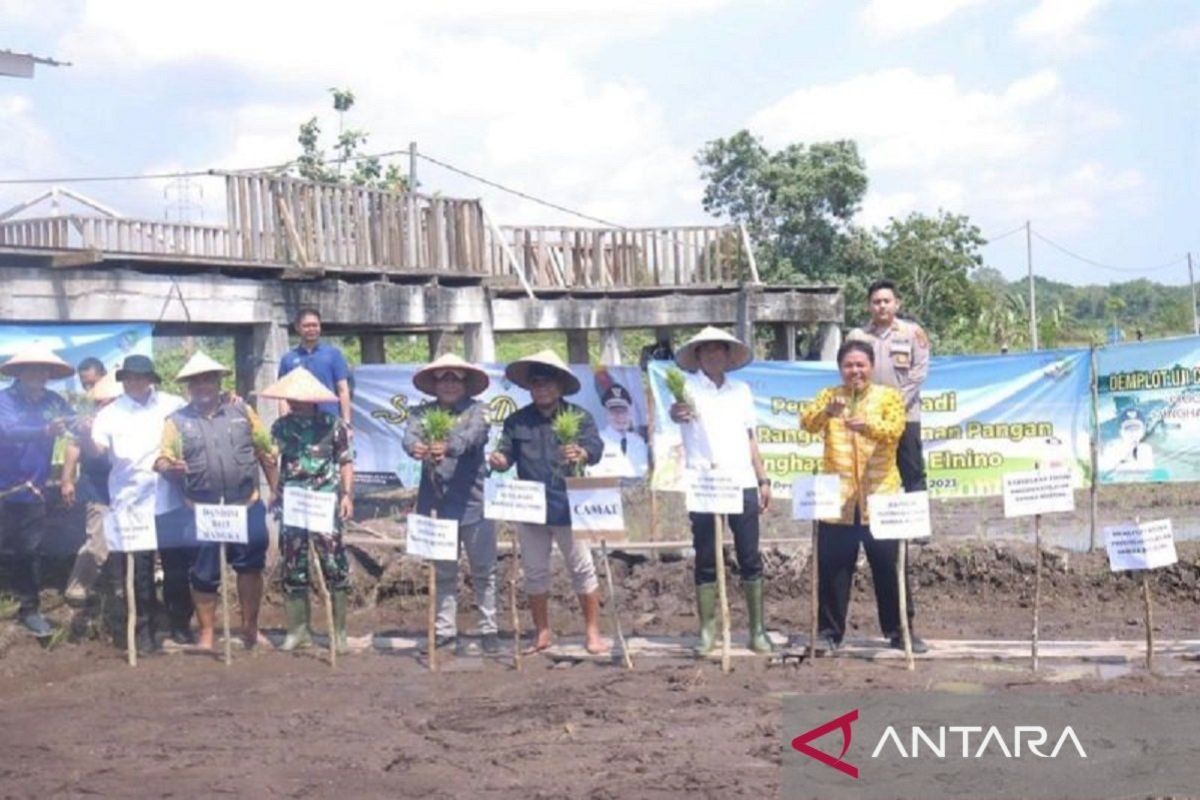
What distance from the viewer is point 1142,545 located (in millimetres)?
8117

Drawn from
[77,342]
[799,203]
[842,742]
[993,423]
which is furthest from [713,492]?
[799,203]

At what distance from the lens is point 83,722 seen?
7750 mm

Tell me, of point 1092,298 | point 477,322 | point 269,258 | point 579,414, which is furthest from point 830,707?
point 1092,298

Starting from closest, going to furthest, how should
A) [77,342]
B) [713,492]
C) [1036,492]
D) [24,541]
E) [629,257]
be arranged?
[1036,492], [713,492], [24,541], [77,342], [629,257]

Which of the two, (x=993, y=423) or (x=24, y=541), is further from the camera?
(x=993, y=423)

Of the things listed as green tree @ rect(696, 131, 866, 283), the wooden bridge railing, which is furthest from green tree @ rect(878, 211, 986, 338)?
the wooden bridge railing

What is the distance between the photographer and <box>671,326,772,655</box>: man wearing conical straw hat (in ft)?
29.4

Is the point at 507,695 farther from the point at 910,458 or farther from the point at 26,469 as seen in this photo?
the point at 26,469

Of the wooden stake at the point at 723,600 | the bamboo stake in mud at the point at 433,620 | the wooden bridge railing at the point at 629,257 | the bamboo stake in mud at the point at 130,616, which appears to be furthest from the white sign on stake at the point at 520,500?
the wooden bridge railing at the point at 629,257

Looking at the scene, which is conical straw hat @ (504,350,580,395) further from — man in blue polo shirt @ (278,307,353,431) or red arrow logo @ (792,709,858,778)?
red arrow logo @ (792,709,858,778)

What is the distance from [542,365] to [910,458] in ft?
7.36

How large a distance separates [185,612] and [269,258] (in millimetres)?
5496

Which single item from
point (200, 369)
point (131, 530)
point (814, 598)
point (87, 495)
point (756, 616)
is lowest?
point (756, 616)

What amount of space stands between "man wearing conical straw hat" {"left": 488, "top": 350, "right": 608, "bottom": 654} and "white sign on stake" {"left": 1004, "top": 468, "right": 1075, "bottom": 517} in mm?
2388
